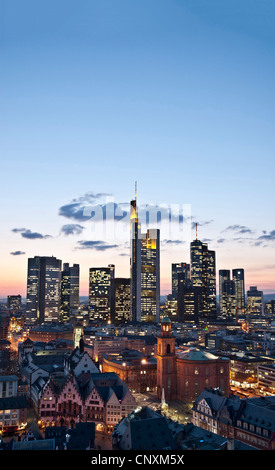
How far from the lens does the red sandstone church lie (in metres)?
120

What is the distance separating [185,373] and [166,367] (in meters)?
5.90

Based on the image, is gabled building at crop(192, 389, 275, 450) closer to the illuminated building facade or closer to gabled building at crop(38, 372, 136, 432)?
gabled building at crop(38, 372, 136, 432)

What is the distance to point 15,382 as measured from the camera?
111 meters

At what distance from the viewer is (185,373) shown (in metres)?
121

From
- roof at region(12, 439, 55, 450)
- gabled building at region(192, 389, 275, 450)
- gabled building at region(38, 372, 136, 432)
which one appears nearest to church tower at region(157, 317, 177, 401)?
gabled building at region(38, 372, 136, 432)

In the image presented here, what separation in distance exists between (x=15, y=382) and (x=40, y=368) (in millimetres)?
12922

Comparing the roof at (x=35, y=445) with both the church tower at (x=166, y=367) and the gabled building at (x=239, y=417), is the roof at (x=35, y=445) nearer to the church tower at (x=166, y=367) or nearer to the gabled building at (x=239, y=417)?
the gabled building at (x=239, y=417)

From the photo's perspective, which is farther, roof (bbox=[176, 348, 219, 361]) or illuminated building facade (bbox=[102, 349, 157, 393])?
illuminated building facade (bbox=[102, 349, 157, 393])

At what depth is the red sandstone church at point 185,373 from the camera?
395 feet
